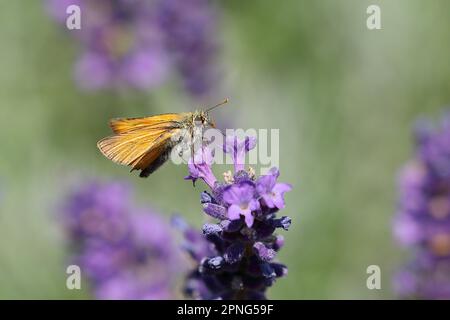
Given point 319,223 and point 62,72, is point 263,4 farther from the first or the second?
point 319,223

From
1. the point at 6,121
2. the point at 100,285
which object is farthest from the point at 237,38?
the point at 100,285

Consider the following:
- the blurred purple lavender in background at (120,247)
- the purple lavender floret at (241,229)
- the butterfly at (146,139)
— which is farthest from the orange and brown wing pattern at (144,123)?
the blurred purple lavender in background at (120,247)

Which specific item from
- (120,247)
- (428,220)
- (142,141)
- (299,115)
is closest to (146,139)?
(142,141)

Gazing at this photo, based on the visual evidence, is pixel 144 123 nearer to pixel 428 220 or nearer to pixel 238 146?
pixel 238 146

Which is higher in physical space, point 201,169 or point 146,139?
point 146,139

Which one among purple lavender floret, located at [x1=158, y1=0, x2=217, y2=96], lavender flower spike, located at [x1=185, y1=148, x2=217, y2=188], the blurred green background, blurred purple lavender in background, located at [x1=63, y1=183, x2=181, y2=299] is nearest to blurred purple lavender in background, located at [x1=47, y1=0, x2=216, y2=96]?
purple lavender floret, located at [x1=158, y1=0, x2=217, y2=96]

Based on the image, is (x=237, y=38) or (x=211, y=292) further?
(x=237, y=38)
